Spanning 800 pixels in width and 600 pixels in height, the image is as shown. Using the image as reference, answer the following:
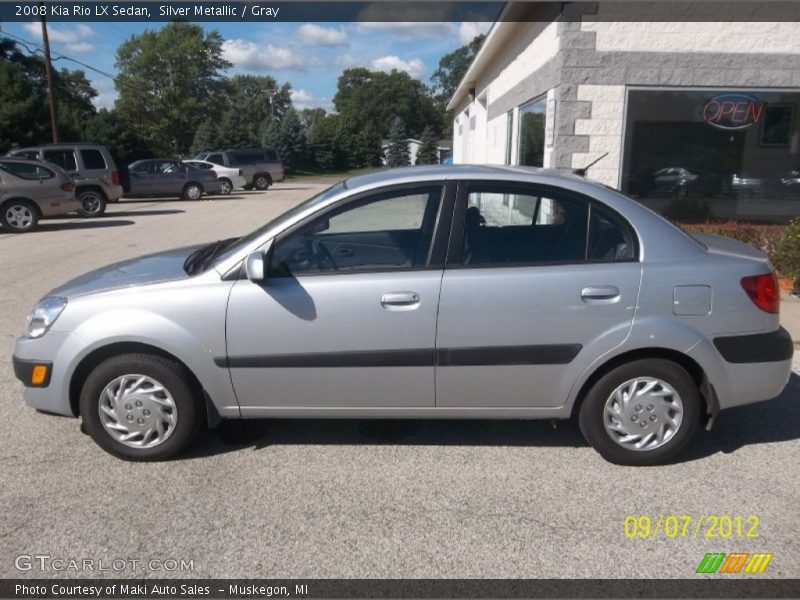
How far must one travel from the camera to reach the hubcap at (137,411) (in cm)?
391

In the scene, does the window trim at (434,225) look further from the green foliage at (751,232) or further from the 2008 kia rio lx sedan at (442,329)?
the green foliage at (751,232)

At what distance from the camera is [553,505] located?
3547mm

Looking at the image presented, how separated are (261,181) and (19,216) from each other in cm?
1919

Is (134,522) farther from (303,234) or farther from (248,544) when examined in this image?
(303,234)

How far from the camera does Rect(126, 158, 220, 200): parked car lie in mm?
25000

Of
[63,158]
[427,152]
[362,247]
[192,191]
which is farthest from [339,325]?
[427,152]

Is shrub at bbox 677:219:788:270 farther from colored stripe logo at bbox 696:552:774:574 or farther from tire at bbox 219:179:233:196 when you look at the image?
tire at bbox 219:179:233:196

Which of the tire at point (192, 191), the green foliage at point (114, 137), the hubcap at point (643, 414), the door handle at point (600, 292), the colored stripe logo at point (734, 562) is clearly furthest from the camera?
the green foliage at point (114, 137)

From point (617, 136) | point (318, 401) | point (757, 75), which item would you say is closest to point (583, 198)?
point (318, 401)

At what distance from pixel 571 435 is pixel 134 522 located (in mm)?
2606

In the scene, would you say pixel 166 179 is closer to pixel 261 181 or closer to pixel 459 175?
pixel 261 181

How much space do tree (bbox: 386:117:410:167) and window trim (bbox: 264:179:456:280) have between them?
66983mm

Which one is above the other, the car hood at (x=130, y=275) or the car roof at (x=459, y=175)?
the car roof at (x=459, y=175)

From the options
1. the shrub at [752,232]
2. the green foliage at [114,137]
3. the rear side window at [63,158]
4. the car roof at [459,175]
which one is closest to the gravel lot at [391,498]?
the car roof at [459,175]
